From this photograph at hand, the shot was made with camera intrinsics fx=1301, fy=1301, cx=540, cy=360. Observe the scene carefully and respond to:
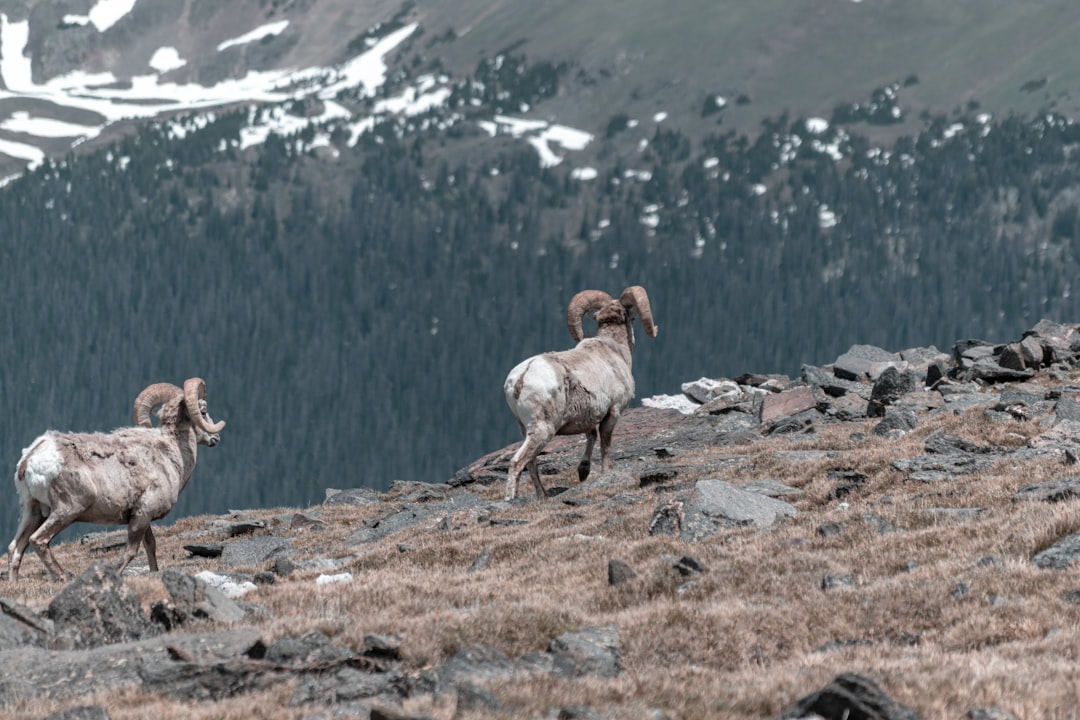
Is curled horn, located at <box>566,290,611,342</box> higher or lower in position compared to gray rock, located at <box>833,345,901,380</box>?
higher

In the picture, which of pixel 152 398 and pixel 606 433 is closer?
pixel 152 398

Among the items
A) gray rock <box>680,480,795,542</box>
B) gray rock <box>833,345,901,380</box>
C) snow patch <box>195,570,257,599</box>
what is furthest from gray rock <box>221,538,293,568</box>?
gray rock <box>833,345,901,380</box>

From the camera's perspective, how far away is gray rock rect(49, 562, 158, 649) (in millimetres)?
13102

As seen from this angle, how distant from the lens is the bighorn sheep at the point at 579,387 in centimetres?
2439

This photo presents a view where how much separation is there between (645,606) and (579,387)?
11.1 meters

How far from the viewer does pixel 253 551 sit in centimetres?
2439

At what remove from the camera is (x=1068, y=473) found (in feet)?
61.7

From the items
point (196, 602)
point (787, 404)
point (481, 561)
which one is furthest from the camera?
point (787, 404)

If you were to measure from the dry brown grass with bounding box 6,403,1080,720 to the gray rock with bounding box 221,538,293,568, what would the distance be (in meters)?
2.29

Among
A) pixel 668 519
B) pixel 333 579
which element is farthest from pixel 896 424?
pixel 333 579

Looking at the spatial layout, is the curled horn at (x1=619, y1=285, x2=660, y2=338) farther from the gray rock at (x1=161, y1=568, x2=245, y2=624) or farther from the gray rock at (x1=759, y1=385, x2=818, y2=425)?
the gray rock at (x1=161, y1=568, x2=245, y2=624)

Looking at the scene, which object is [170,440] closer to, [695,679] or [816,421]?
[695,679]

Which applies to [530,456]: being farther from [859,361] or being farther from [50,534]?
[859,361]

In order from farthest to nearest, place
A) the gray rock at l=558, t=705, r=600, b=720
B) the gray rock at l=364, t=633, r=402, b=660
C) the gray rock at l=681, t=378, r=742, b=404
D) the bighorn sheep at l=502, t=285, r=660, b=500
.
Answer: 1. the gray rock at l=681, t=378, r=742, b=404
2. the bighorn sheep at l=502, t=285, r=660, b=500
3. the gray rock at l=364, t=633, r=402, b=660
4. the gray rock at l=558, t=705, r=600, b=720
